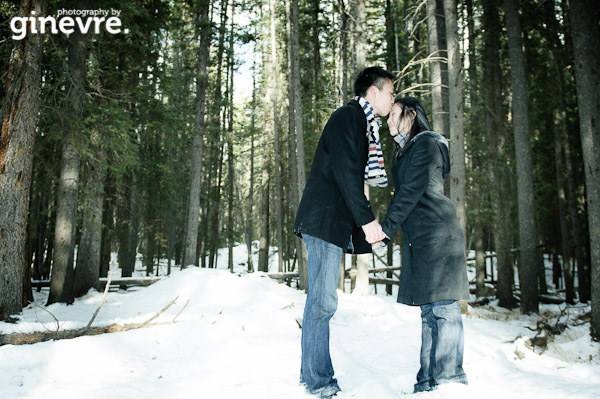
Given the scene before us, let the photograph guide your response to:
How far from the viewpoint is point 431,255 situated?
289 cm

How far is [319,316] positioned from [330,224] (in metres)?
0.68

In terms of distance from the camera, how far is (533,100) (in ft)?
57.0

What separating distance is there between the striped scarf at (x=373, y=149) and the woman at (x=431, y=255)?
0.20 meters

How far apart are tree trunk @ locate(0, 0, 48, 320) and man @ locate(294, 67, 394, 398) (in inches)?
258

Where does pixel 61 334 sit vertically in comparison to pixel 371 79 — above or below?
below

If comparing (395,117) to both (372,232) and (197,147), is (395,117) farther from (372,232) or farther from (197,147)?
(197,147)

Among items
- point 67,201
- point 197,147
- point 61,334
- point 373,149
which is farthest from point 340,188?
point 197,147

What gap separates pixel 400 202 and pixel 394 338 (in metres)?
2.80

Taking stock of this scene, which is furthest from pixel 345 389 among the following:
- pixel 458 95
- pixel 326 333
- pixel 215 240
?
pixel 215 240

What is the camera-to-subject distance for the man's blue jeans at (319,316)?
2.81 m

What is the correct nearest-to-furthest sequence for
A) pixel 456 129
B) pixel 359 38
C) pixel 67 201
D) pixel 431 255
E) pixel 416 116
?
pixel 431 255, pixel 416 116, pixel 456 129, pixel 67 201, pixel 359 38

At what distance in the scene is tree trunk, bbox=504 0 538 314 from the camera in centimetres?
1114

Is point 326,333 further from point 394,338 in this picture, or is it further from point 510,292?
point 510,292

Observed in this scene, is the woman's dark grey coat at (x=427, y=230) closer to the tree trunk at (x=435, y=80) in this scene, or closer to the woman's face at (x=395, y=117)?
the woman's face at (x=395, y=117)
